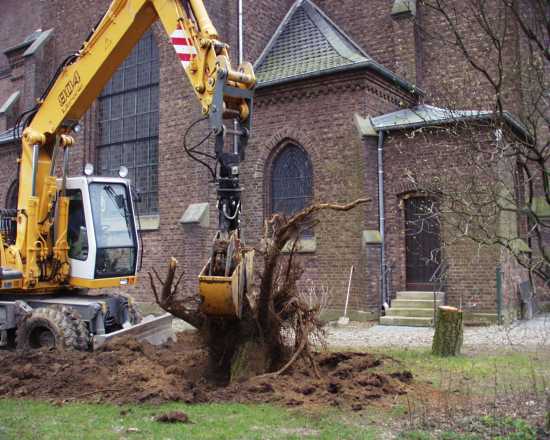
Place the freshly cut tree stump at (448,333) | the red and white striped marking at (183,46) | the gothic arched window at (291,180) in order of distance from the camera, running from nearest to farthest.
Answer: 1. the red and white striped marking at (183,46)
2. the freshly cut tree stump at (448,333)
3. the gothic arched window at (291,180)

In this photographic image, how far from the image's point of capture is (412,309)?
14312mm

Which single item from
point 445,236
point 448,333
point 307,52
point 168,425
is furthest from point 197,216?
point 168,425

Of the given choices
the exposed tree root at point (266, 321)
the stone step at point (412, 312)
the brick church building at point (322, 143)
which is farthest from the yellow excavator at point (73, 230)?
the stone step at point (412, 312)

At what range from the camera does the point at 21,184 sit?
9.96 metres

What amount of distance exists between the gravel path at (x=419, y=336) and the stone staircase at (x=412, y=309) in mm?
333

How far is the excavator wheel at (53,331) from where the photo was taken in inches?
344

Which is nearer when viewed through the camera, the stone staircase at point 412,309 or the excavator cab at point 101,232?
the excavator cab at point 101,232

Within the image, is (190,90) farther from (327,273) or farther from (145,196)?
(327,273)

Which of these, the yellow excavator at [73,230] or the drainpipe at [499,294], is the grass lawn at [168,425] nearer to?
the yellow excavator at [73,230]

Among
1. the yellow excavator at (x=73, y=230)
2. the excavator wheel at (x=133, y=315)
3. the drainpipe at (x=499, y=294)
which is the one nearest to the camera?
the yellow excavator at (x=73, y=230)

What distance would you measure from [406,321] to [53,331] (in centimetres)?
815

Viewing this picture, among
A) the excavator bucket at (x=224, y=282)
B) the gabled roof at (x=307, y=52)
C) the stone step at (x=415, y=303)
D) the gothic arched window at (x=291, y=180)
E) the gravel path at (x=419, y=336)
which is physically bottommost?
the gravel path at (x=419, y=336)

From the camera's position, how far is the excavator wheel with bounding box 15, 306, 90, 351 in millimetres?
8742

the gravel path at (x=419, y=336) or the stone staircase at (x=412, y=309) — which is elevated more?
the stone staircase at (x=412, y=309)
